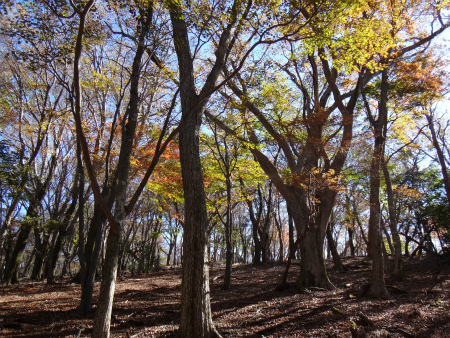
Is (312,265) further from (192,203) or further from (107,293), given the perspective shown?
(107,293)

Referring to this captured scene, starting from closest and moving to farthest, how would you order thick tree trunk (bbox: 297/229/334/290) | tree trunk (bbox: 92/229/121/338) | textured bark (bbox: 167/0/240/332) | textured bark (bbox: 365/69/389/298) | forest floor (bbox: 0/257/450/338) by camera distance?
tree trunk (bbox: 92/229/121/338)
textured bark (bbox: 167/0/240/332)
forest floor (bbox: 0/257/450/338)
textured bark (bbox: 365/69/389/298)
thick tree trunk (bbox: 297/229/334/290)

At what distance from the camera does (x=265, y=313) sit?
6.09m

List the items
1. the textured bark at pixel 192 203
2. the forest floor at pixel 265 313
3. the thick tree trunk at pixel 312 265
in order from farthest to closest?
1. the thick tree trunk at pixel 312 265
2. the forest floor at pixel 265 313
3. the textured bark at pixel 192 203

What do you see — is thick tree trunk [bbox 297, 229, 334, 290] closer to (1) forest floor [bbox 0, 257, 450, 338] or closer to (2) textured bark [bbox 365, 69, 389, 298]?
(1) forest floor [bbox 0, 257, 450, 338]

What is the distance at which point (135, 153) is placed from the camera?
10.5m

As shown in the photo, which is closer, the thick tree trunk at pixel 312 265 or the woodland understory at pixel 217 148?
the woodland understory at pixel 217 148

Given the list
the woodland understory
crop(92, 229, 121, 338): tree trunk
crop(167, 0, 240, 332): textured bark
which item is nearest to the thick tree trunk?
the woodland understory

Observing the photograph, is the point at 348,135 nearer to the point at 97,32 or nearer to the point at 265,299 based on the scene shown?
the point at 265,299

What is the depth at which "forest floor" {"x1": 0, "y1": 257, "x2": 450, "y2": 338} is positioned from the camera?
188 inches

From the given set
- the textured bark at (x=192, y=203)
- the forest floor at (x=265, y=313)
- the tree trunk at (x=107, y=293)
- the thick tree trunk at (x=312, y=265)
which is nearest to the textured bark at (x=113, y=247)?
the tree trunk at (x=107, y=293)

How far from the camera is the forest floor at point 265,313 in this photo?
4.79m

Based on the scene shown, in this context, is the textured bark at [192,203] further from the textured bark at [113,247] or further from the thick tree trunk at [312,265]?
the thick tree trunk at [312,265]

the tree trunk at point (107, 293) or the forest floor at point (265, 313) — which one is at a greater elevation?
the tree trunk at point (107, 293)

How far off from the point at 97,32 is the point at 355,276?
36.6ft
